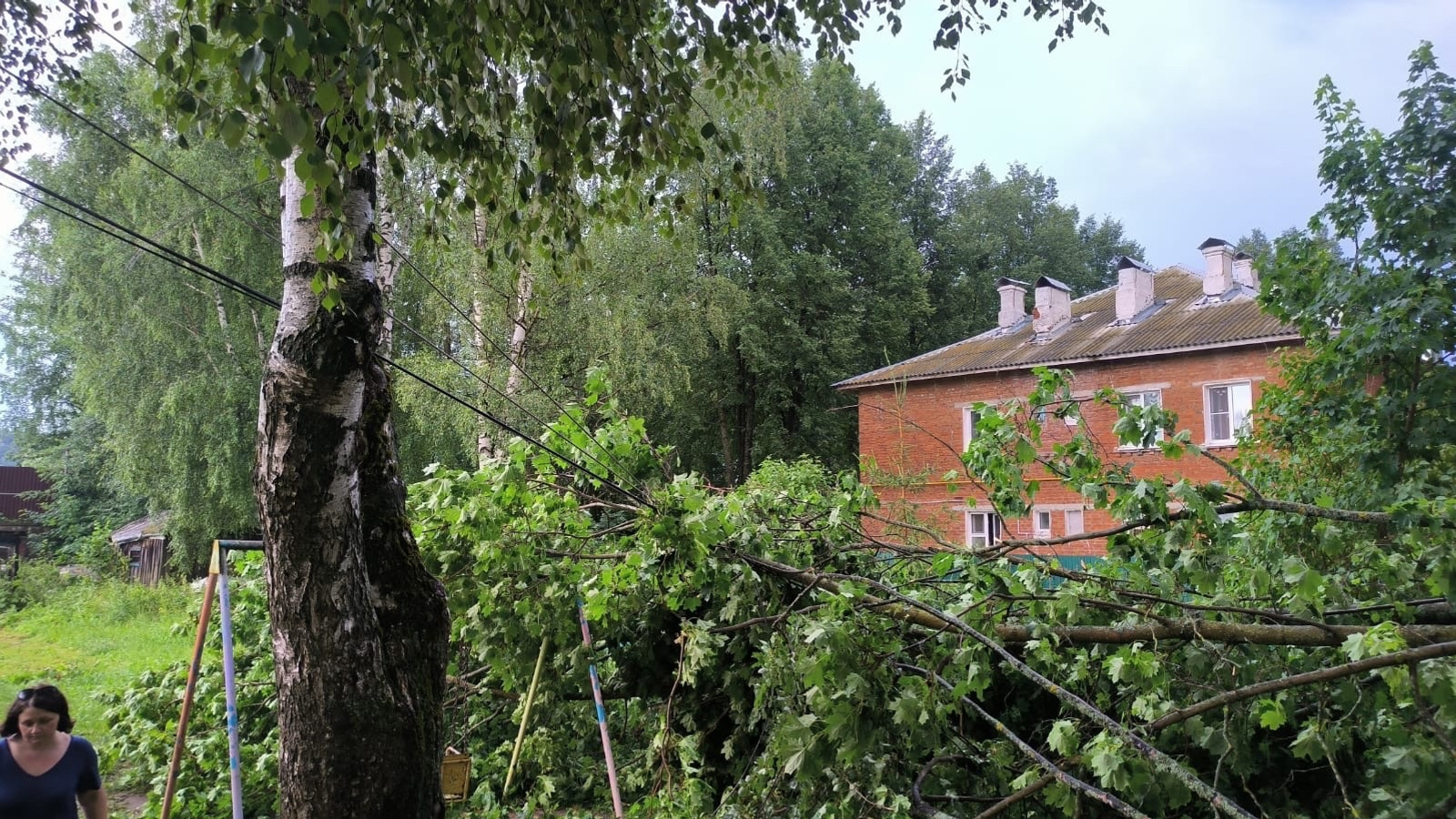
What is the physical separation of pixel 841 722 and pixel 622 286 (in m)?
15.4

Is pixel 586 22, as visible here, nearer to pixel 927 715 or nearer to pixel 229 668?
pixel 927 715

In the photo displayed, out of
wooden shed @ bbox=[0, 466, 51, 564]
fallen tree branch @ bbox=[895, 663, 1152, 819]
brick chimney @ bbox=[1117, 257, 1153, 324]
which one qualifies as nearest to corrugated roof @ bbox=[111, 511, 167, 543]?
wooden shed @ bbox=[0, 466, 51, 564]

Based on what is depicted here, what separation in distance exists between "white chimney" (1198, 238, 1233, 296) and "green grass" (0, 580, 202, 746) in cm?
1994

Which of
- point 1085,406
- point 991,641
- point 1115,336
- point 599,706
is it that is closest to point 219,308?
point 1085,406

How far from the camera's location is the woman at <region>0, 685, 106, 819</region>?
12.4ft

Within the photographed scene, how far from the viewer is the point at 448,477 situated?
4.80 metres

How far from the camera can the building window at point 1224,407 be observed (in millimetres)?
19109

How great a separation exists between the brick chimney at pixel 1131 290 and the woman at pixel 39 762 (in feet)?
70.4

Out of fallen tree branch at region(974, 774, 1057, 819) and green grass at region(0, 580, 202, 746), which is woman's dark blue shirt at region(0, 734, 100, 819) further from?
fallen tree branch at region(974, 774, 1057, 819)

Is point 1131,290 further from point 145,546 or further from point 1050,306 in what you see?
point 145,546

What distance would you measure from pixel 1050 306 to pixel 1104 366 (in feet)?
9.32

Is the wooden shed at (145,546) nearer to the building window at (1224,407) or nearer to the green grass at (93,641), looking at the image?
the green grass at (93,641)

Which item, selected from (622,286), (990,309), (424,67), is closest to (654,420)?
(622,286)

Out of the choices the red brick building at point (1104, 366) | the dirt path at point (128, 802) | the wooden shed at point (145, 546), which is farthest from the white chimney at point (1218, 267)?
the wooden shed at point (145, 546)
